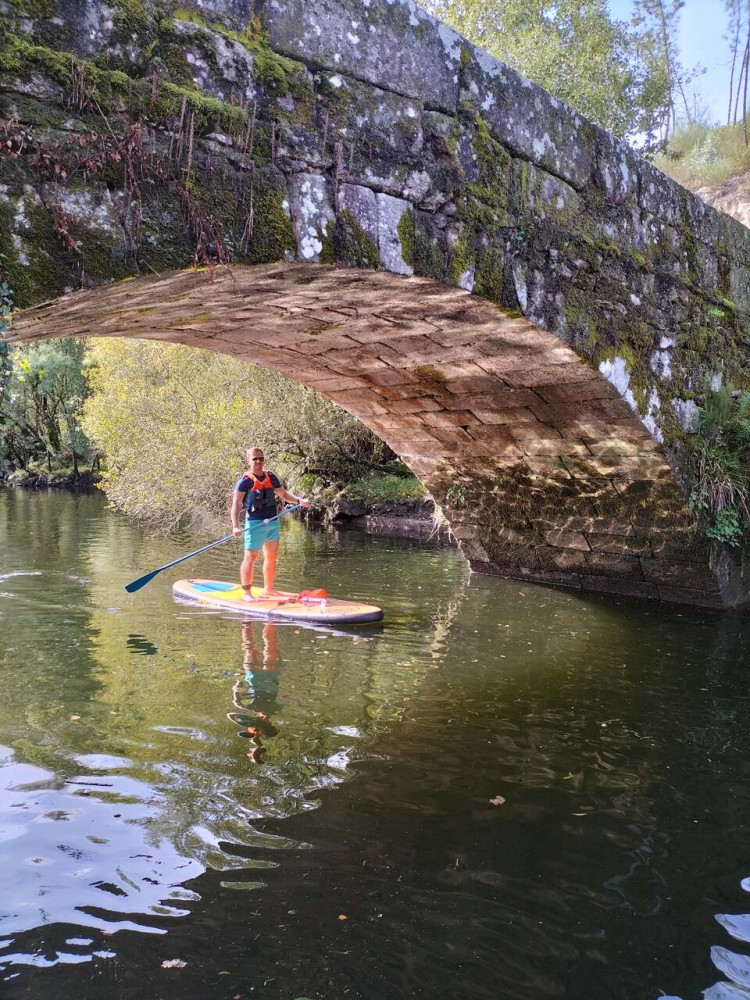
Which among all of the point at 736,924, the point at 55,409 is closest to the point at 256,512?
the point at 736,924

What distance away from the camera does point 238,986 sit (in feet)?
6.47

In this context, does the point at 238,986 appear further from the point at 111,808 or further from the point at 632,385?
the point at 632,385

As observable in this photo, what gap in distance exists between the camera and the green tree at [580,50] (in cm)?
1983

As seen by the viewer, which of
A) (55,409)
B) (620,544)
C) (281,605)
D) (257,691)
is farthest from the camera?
(55,409)

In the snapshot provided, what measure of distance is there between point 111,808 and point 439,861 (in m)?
1.18

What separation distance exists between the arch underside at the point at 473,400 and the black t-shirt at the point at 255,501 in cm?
116

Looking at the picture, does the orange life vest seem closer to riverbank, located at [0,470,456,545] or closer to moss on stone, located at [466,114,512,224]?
moss on stone, located at [466,114,512,224]

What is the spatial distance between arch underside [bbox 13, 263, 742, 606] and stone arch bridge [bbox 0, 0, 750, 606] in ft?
0.09

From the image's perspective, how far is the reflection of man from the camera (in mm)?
3719

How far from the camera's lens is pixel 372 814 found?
2910mm

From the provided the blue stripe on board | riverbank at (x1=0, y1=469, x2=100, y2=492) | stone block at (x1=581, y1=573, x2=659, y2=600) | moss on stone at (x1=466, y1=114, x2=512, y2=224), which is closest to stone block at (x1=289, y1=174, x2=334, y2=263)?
moss on stone at (x1=466, y1=114, x2=512, y2=224)

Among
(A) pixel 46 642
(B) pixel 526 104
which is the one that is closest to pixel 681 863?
(B) pixel 526 104

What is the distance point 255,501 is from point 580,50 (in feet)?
60.7

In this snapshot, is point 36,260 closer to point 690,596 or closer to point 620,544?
point 620,544
